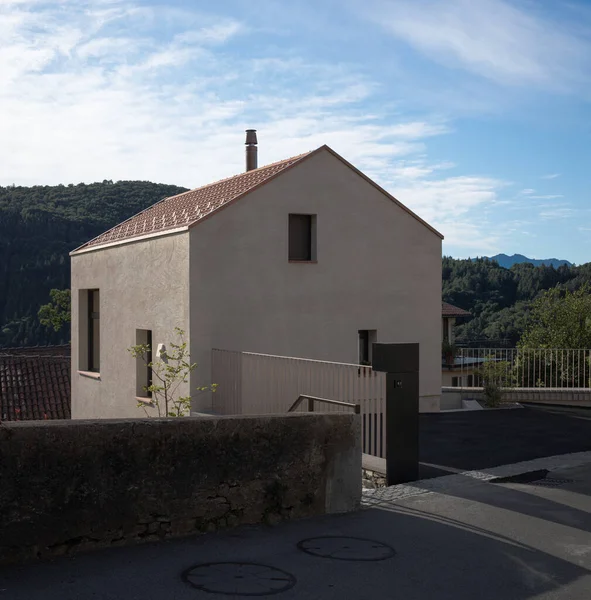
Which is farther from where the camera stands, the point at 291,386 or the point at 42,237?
the point at 42,237

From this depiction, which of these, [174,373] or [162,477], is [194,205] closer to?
[174,373]

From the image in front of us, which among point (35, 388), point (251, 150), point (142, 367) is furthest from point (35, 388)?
point (251, 150)

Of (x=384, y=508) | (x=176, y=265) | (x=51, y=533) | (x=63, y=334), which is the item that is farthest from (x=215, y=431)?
(x=63, y=334)

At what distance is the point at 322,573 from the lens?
19.4 ft

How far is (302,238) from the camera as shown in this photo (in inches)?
647

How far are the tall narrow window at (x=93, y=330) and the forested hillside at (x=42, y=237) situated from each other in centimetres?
4293

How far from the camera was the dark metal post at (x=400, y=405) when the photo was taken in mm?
9047

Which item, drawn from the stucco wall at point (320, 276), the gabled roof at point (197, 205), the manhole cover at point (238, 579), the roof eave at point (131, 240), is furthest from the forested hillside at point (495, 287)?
the manhole cover at point (238, 579)

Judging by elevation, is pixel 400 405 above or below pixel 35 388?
above

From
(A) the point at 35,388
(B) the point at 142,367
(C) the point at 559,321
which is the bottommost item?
(A) the point at 35,388

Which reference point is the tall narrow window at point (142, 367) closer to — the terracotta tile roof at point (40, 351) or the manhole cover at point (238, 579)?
the manhole cover at point (238, 579)

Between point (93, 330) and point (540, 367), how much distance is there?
12.0 metres

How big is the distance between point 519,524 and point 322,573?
2548 millimetres

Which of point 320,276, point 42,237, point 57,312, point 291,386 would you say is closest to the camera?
point 291,386
